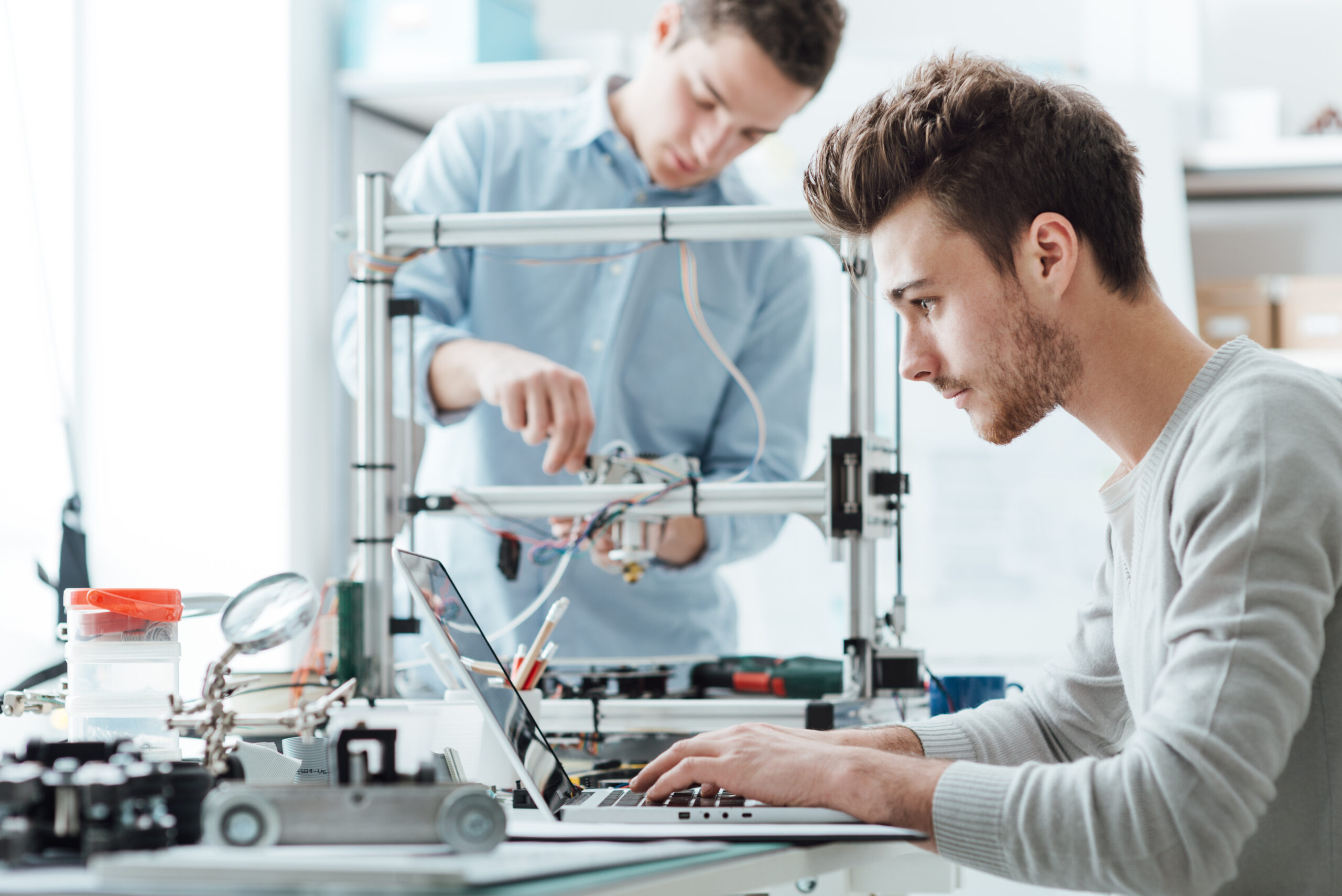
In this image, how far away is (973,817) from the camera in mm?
780

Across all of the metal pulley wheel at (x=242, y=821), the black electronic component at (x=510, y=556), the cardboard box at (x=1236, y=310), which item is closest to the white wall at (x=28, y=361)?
the black electronic component at (x=510, y=556)

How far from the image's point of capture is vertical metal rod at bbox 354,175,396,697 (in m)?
1.40

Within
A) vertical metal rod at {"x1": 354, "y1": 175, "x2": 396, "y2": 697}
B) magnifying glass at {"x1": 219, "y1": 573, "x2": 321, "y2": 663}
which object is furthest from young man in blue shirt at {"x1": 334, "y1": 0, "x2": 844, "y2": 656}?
magnifying glass at {"x1": 219, "y1": 573, "x2": 321, "y2": 663}

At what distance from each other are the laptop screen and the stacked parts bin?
0.68 ft

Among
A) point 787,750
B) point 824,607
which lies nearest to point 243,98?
point 824,607

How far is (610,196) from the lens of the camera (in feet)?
5.90

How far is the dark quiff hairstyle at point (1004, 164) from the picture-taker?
102 centimetres

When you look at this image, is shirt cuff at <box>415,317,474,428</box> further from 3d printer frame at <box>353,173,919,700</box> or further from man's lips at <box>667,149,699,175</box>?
man's lips at <box>667,149,699,175</box>

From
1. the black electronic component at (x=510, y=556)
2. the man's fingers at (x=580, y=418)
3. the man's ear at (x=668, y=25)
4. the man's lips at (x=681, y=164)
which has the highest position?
the man's ear at (x=668, y=25)

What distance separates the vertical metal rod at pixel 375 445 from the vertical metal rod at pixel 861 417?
0.56 meters

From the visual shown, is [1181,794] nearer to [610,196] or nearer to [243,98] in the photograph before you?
[610,196]

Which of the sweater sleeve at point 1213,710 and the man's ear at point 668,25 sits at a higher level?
the man's ear at point 668,25

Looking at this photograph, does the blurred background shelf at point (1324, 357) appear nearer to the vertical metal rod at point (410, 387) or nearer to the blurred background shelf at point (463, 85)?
the blurred background shelf at point (463, 85)

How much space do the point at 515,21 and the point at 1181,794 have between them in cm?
225
